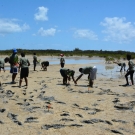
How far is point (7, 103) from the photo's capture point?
9.75m

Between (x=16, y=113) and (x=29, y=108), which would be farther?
(x=29, y=108)

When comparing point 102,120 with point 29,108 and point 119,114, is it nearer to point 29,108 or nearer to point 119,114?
point 119,114

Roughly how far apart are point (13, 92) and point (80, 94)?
3.03 metres

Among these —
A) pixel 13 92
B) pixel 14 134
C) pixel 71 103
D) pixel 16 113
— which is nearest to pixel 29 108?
pixel 16 113

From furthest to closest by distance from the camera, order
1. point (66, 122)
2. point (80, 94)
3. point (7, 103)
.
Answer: point (80, 94) < point (7, 103) < point (66, 122)

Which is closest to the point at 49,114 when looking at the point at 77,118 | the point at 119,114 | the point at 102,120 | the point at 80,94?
the point at 77,118

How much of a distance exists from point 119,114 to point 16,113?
325 cm

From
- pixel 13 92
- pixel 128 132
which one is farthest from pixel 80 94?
pixel 128 132

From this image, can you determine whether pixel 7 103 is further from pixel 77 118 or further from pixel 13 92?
pixel 77 118

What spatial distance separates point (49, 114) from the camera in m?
8.26

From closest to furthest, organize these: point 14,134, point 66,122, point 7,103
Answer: point 14,134 → point 66,122 → point 7,103

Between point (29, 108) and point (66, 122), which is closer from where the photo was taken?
point (66, 122)

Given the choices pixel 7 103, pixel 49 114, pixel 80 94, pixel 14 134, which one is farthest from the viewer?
pixel 80 94

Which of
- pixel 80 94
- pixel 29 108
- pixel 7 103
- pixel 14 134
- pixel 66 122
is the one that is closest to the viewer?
pixel 14 134
